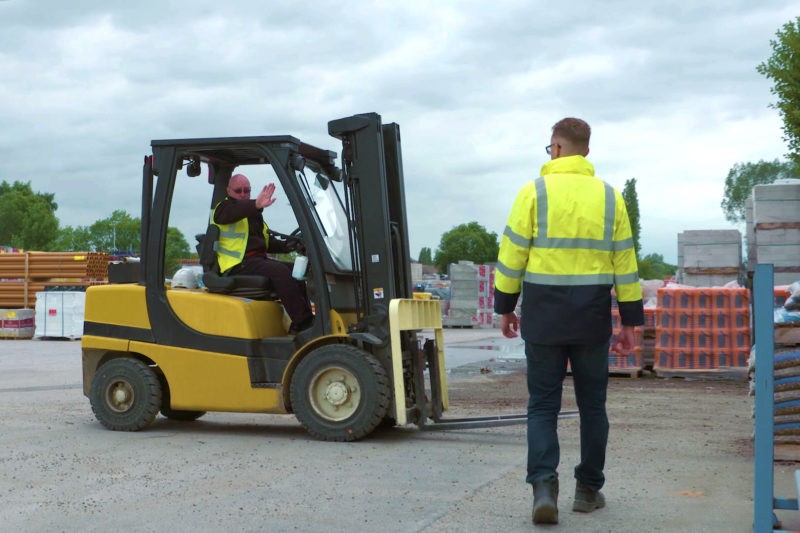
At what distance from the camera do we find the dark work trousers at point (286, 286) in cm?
785

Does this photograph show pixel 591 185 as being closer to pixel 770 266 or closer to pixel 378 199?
A: pixel 770 266

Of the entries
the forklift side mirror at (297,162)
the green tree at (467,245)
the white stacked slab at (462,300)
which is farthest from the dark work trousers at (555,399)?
the green tree at (467,245)

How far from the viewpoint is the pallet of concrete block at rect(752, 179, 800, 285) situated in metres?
13.4

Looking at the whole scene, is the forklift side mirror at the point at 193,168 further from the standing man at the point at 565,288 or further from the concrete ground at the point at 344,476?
the standing man at the point at 565,288

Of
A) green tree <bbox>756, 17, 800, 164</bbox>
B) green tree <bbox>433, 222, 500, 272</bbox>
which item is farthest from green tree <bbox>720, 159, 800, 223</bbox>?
green tree <bbox>756, 17, 800, 164</bbox>

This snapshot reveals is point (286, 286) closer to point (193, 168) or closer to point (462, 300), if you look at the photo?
point (193, 168)

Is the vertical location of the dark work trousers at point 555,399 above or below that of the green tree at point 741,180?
below

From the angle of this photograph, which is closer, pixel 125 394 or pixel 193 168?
pixel 125 394

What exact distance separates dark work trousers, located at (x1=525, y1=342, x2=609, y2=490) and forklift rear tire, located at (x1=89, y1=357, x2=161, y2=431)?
4039 millimetres

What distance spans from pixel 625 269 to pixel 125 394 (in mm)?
4666

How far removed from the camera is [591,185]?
4859 millimetres

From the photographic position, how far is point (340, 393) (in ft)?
24.3

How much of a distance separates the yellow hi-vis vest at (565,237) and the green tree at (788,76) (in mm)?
19632

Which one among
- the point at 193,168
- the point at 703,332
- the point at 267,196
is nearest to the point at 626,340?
the point at 267,196
